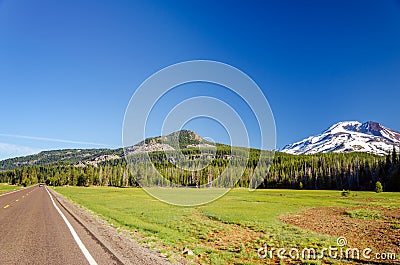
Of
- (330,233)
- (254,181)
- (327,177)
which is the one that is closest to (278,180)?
(254,181)

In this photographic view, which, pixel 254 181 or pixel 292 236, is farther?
pixel 254 181

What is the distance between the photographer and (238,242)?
607 inches

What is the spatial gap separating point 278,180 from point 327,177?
26977mm

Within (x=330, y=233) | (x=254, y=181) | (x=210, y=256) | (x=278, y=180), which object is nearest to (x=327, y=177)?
(x=278, y=180)

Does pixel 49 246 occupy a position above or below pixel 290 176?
below

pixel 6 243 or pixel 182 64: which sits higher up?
pixel 182 64

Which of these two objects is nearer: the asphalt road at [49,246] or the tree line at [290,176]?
the asphalt road at [49,246]

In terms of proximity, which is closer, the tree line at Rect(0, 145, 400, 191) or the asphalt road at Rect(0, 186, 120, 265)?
the asphalt road at Rect(0, 186, 120, 265)

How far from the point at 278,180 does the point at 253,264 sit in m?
151

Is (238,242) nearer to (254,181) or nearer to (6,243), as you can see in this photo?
(6,243)

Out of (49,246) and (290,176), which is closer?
(49,246)

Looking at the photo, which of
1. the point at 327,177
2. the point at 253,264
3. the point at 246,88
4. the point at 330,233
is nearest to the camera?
the point at 253,264

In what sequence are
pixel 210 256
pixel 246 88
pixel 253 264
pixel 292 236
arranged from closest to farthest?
pixel 253 264, pixel 210 256, pixel 292 236, pixel 246 88

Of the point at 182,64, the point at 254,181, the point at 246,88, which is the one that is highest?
the point at 182,64
